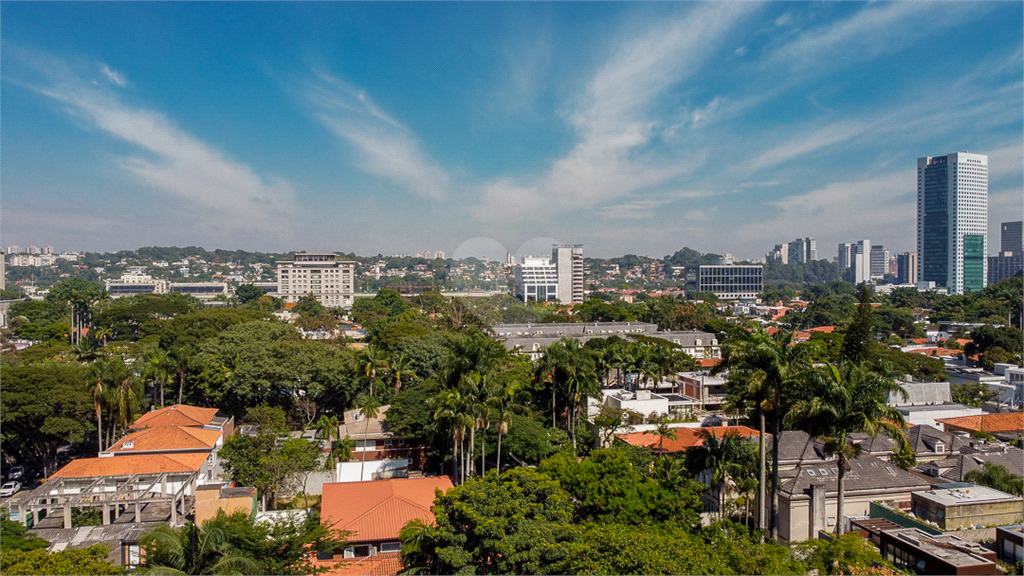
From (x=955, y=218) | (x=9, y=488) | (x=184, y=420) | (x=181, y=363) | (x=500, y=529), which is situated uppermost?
(x=955, y=218)

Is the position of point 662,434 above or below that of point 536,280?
below

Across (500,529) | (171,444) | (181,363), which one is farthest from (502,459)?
(181,363)

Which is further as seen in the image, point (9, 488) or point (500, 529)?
point (9, 488)

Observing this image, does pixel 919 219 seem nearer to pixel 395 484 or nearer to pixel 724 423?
pixel 724 423

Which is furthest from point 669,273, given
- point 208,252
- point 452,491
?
point 452,491

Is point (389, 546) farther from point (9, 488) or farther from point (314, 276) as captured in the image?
point (314, 276)

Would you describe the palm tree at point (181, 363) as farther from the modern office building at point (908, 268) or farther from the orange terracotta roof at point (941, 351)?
the modern office building at point (908, 268)
